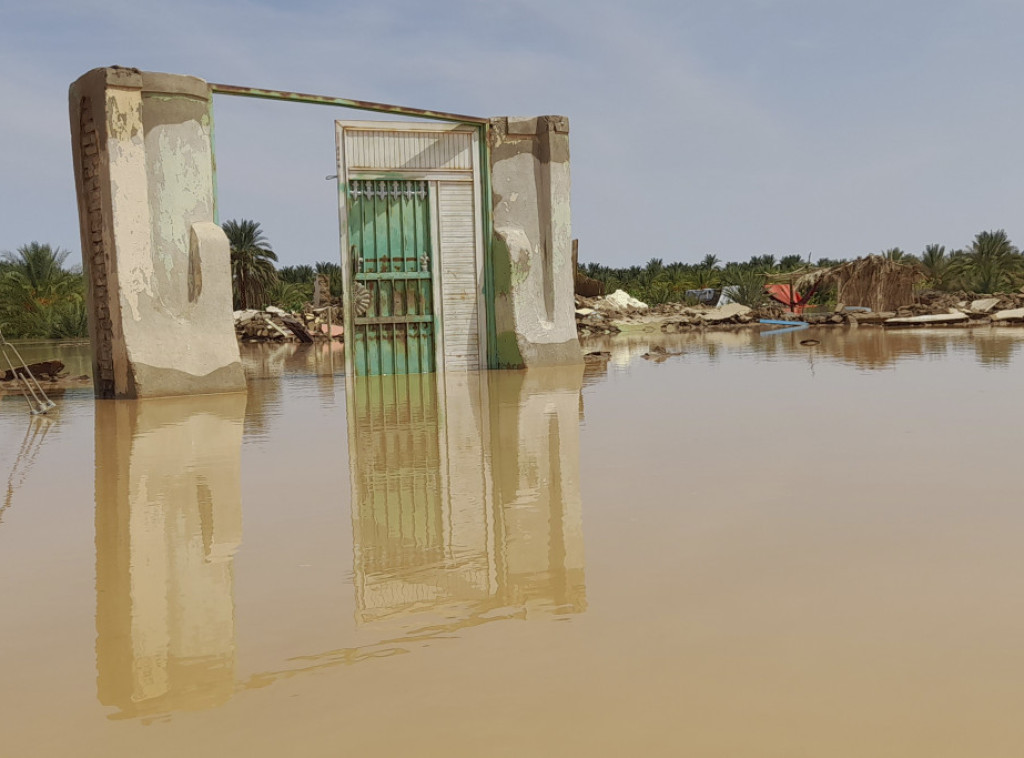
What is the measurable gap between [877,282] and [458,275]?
74.8 ft

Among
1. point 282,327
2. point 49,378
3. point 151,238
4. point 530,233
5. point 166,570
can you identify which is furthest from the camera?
point 282,327

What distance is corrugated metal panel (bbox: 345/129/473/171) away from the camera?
12.1 meters

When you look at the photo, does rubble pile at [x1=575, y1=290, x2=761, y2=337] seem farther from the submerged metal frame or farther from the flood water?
the flood water

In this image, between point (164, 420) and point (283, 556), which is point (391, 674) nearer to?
point (283, 556)

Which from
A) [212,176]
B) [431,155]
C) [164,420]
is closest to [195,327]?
[212,176]

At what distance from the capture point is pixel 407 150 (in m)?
12.4

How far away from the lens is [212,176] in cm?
1027

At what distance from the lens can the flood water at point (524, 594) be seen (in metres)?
2.04

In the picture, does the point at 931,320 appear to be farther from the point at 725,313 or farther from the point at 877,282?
the point at 725,313

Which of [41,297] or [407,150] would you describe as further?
[41,297]

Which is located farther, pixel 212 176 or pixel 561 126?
pixel 561 126

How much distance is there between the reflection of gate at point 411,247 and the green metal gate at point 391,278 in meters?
0.01

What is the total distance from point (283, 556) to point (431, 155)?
31.9 feet

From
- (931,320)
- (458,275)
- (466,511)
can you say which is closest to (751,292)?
(931,320)
